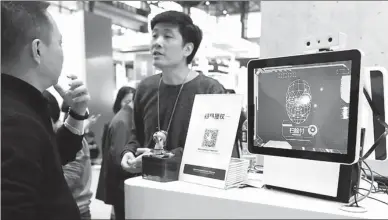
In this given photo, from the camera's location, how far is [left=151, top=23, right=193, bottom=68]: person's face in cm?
126

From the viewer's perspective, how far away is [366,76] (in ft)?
2.71

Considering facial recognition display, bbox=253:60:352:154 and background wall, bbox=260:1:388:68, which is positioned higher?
background wall, bbox=260:1:388:68

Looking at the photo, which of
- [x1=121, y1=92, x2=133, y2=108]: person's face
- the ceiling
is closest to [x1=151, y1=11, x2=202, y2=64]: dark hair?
the ceiling

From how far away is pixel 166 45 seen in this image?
1.27m

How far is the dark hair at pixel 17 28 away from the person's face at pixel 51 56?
23 mm

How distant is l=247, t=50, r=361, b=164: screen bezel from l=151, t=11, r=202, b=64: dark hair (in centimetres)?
54

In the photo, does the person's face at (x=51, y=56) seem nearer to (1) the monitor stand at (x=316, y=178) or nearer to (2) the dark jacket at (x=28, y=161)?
(2) the dark jacket at (x=28, y=161)

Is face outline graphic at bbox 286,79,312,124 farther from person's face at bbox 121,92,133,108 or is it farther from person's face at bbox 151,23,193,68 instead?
person's face at bbox 121,92,133,108

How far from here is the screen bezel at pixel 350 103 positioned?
0.66m

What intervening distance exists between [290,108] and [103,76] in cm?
378

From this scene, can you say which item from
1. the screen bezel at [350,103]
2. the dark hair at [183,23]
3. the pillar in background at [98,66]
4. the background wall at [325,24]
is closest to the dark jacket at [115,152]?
the dark hair at [183,23]

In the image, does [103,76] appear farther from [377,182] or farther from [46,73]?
[377,182]

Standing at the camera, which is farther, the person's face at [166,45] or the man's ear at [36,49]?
the person's face at [166,45]

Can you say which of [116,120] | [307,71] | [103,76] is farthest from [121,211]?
[103,76]
